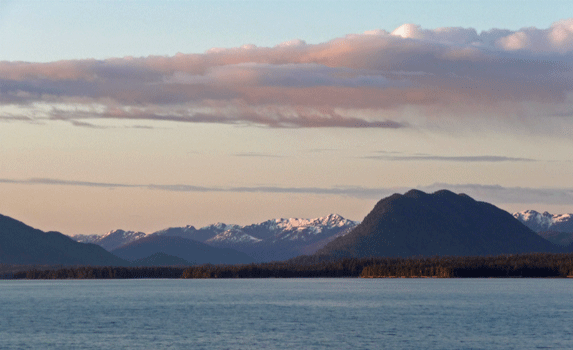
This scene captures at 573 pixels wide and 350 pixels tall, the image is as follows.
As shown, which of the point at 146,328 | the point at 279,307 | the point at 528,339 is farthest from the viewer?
the point at 279,307

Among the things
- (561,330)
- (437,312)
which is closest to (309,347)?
(561,330)

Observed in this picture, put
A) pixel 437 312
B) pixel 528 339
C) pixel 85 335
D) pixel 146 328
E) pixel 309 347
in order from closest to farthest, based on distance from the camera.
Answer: pixel 309 347, pixel 528 339, pixel 85 335, pixel 146 328, pixel 437 312

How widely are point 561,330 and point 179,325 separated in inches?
2467

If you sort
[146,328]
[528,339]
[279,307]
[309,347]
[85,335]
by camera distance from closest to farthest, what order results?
[309,347], [528,339], [85,335], [146,328], [279,307]

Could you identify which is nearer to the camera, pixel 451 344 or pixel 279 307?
pixel 451 344

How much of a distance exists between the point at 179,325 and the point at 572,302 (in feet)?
339

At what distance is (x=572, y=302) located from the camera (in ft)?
649

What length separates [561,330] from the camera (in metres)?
128

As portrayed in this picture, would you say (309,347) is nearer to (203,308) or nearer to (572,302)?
(203,308)

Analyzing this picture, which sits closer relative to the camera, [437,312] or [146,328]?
[146,328]

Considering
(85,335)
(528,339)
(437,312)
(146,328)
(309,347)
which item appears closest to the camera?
(309,347)

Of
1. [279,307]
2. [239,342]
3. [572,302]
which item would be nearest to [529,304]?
[572,302]

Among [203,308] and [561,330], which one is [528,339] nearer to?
[561,330]

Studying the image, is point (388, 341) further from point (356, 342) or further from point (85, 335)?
point (85, 335)
